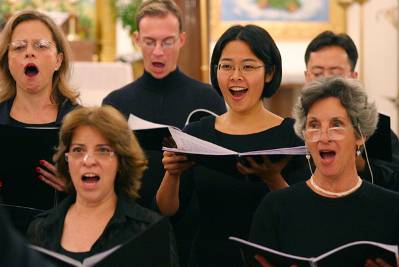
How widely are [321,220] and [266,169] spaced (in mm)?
276

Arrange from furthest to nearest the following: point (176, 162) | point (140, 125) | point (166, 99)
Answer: point (166, 99), point (140, 125), point (176, 162)

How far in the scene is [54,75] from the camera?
3936 millimetres

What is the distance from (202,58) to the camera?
6168mm

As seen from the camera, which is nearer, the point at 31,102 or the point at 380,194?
the point at 380,194

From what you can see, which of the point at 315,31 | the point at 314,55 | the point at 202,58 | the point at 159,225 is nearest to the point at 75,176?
the point at 159,225

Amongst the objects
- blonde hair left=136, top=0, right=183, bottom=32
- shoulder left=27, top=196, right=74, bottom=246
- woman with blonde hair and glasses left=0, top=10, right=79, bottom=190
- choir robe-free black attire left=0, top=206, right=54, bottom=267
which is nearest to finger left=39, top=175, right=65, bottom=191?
shoulder left=27, top=196, right=74, bottom=246

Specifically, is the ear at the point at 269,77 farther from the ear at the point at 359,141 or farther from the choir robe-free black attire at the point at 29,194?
the choir robe-free black attire at the point at 29,194

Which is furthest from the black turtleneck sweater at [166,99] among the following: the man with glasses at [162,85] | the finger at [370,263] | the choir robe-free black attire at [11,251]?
the choir robe-free black attire at [11,251]

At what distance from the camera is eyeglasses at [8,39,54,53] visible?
12.6 feet

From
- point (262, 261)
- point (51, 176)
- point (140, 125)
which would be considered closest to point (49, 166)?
point (51, 176)

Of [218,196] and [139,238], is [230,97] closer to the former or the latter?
[218,196]

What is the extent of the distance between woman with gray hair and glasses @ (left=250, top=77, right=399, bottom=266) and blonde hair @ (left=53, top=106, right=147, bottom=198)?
489 millimetres

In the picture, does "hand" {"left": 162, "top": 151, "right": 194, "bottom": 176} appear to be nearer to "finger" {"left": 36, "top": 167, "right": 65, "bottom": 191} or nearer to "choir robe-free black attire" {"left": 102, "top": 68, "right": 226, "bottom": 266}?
"finger" {"left": 36, "top": 167, "right": 65, "bottom": 191}

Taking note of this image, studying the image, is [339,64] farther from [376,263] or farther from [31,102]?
[376,263]
